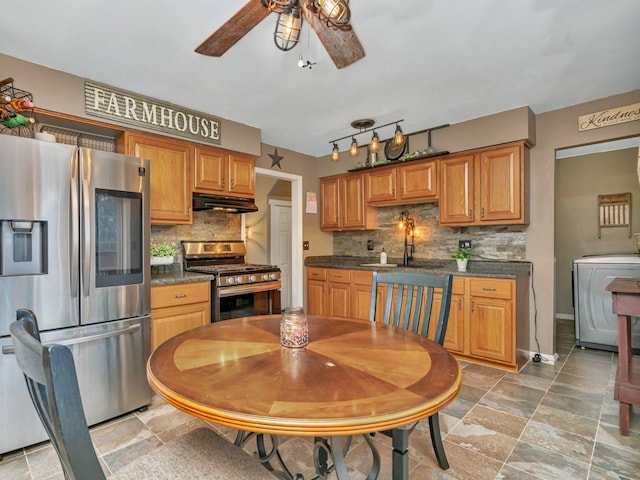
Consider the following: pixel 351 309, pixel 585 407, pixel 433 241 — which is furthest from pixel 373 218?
pixel 585 407

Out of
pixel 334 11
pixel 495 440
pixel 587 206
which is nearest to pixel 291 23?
pixel 334 11

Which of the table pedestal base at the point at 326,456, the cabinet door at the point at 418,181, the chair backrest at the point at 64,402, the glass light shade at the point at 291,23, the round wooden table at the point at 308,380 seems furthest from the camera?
the cabinet door at the point at 418,181

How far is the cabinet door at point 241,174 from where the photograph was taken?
3516 millimetres

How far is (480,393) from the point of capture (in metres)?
2.58

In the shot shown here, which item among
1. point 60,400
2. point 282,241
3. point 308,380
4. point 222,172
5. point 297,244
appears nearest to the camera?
point 60,400

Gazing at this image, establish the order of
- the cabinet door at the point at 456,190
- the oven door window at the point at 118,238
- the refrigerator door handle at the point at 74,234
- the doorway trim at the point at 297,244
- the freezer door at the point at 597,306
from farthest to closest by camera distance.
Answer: the doorway trim at the point at 297,244 < the freezer door at the point at 597,306 < the cabinet door at the point at 456,190 < the oven door window at the point at 118,238 < the refrigerator door handle at the point at 74,234

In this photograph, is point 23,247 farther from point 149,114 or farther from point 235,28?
point 235,28

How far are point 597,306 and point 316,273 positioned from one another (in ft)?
10.7

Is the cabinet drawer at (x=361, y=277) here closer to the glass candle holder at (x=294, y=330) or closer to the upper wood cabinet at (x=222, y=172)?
the upper wood cabinet at (x=222, y=172)

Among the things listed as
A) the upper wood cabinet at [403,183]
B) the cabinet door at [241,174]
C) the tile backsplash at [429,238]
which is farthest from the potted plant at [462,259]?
the cabinet door at [241,174]

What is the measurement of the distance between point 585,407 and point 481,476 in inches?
49.8

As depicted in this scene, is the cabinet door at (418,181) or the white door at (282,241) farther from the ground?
the cabinet door at (418,181)

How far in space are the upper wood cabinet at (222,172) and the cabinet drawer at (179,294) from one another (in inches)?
38.7

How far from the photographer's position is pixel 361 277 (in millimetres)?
4008
